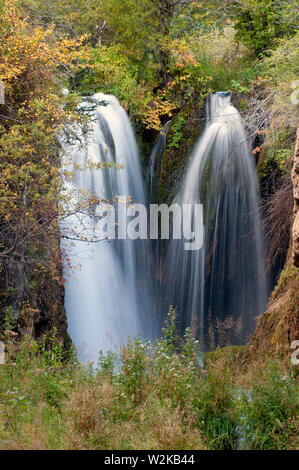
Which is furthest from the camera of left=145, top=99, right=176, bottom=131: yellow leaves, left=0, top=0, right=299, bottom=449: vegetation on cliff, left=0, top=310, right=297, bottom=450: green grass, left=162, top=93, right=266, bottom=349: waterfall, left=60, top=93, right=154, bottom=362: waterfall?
left=145, top=99, right=176, bottom=131: yellow leaves

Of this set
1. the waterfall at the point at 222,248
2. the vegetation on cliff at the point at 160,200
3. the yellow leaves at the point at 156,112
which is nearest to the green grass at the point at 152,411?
the vegetation on cliff at the point at 160,200

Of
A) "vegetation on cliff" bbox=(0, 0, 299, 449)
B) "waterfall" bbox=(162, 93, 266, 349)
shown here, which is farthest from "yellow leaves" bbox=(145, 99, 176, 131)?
"waterfall" bbox=(162, 93, 266, 349)

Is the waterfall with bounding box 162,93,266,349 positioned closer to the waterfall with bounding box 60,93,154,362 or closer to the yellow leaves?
the waterfall with bounding box 60,93,154,362

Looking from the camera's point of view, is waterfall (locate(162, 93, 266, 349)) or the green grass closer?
the green grass

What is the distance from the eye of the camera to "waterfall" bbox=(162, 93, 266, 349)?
34.8 ft

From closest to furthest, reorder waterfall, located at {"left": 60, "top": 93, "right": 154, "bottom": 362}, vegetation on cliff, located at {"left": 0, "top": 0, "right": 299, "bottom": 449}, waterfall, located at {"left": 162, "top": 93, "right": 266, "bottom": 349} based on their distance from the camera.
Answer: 1. vegetation on cliff, located at {"left": 0, "top": 0, "right": 299, "bottom": 449}
2. waterfall, located at {"left": 60, "top": 93, "right": 154, "bottom": 362}
3. waterfall, located at {"left": 162, "top": 93, "right": 266, "bottom": 349}

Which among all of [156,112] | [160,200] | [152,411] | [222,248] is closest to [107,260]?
[160,200]

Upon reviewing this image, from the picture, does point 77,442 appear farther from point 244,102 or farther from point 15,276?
point 244,102

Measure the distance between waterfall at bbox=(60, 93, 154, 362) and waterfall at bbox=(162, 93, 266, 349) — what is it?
1026mm

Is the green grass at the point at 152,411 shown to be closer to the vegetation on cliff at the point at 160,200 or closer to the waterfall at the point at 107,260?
the vegetation on cliff at the point at 160,200

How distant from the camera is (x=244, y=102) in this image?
1164 centimetres

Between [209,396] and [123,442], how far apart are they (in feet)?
3.02

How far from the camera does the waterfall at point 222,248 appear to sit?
1061cm

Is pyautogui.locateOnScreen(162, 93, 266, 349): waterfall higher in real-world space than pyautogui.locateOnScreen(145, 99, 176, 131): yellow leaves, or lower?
lower
